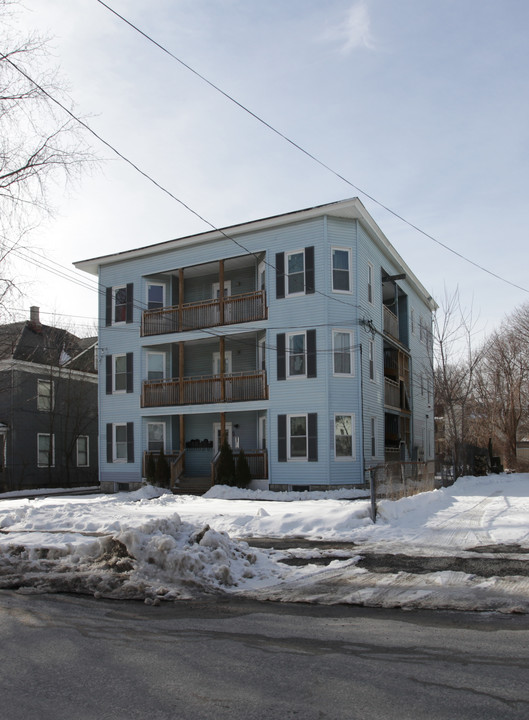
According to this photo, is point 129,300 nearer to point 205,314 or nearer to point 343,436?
point 205,314

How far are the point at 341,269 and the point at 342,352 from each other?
10.2 ft

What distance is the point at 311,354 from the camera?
23391mm

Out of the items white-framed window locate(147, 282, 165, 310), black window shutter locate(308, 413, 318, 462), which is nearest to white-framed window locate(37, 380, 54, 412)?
white-framed window locate(147, 282, 165, 310)

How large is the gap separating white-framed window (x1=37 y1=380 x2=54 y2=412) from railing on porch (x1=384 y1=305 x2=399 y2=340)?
1783 centimetres

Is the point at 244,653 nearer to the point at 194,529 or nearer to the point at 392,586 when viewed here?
the point at 392,586

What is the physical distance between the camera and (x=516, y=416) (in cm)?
4769

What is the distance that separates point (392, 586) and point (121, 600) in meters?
3.15

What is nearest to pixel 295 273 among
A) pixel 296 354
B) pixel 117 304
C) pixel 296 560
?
pixel 296 354

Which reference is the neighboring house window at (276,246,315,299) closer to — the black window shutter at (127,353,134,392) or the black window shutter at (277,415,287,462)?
the black window shutter at (277,415,287,462)

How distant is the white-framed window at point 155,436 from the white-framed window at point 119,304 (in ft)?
15.9

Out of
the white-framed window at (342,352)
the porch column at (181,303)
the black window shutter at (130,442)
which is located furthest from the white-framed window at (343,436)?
the black window shutter at (130,442)

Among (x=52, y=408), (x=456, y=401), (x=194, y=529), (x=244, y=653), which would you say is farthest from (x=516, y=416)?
(x=244, y=653)

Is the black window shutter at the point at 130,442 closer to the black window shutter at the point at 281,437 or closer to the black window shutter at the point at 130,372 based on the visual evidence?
the black window shutter at the point at 130,372

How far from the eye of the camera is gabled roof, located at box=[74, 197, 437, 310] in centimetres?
2300
